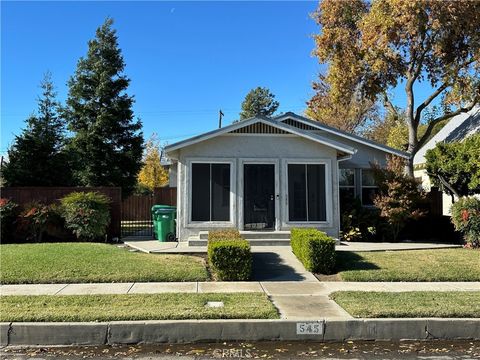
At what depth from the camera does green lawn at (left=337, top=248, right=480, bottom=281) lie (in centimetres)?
973

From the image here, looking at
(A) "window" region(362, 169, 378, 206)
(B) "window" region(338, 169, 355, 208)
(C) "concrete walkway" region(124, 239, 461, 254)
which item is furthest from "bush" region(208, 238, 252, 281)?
(A) "window" region(362, 169, 378, 206)

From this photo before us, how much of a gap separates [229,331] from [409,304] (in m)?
2.95

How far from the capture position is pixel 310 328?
6309mm

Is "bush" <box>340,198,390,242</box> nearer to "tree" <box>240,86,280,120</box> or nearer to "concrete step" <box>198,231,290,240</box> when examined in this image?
"concrete step" <box>198,231,290,240</box>

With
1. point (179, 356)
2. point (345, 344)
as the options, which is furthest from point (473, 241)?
point (179, 356)

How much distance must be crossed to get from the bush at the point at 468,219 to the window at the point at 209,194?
6849 mm

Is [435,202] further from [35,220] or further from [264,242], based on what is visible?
[35,220]

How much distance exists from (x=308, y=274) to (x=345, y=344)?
3929 mm

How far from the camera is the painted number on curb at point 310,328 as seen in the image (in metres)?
6.28

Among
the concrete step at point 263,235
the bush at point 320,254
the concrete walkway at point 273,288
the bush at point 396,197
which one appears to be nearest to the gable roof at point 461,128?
the bush at point 396,197

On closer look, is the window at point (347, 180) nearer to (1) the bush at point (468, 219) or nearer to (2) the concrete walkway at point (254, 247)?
(2) the concrete walkway at point (254, 247)

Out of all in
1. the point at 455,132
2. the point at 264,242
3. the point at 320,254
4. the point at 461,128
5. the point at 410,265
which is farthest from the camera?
the point at 455,132

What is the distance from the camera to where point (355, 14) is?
67.2 feet

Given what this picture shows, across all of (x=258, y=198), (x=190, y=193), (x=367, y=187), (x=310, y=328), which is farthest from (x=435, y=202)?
(x=310, y=328)
